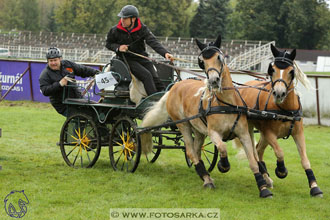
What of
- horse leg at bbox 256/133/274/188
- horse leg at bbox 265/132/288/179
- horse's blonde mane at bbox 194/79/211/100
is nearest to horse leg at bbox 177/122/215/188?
horse's blonde mane at bbox 194/79/211/100

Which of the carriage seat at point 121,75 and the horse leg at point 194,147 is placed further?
the carriage seat at point 121,75

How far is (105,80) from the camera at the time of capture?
802cm

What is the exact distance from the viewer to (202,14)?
72.0 meters

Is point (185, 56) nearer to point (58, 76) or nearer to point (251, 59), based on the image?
point (251, 59)

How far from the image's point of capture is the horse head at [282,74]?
6099 mm

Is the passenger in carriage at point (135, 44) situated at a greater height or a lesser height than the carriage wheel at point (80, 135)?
greater

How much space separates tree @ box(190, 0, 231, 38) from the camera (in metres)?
70.1

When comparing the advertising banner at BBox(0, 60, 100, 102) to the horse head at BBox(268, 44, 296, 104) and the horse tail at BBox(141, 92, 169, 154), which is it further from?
the horse head at BBox(268, 44, 296, 104)

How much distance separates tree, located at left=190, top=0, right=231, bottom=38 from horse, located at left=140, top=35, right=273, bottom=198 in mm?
62812

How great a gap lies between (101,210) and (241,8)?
6301 cm

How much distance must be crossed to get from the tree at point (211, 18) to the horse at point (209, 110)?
62.8 metres

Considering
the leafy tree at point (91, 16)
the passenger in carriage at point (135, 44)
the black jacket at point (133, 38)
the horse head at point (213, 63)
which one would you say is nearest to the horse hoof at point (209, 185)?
the horse head at point (213, 63)

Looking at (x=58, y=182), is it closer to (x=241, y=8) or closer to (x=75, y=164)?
(x=75, y=164)

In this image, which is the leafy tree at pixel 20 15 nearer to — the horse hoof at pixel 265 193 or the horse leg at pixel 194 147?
the horse leg at pixel 194 147
